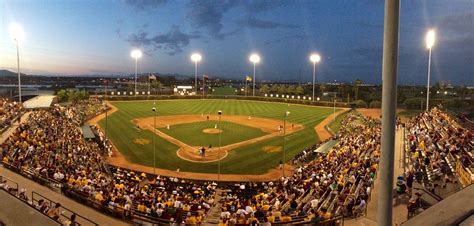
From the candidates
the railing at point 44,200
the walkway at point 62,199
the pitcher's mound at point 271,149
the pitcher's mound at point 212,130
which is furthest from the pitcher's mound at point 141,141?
the railing at point 44,200

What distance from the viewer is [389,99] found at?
364 cm

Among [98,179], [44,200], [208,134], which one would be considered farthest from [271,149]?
[44,200]

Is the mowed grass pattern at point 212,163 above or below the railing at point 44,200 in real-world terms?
below

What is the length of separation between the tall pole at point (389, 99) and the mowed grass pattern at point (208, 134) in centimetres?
3171

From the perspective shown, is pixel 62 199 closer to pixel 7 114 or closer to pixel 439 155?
pixel 439 155

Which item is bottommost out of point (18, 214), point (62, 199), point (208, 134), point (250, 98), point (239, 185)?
point (239, 185)

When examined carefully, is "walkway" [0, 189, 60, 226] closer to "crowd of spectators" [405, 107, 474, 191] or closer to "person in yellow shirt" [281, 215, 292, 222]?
"person in yellow shirt" [281, 215, 292, 222]

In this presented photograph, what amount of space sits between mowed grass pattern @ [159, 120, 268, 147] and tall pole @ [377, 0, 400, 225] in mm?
31713

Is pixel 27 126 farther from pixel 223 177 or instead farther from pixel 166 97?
pixel 166 97

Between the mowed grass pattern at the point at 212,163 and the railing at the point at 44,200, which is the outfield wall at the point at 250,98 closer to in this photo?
the mowed grass pattern at the point at 212,163

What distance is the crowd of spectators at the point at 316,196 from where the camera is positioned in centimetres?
1220

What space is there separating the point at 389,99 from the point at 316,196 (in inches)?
495

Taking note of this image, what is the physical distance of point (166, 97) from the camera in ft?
283

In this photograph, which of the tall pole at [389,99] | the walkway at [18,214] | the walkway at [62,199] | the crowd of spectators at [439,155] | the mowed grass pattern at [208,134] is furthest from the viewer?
the mowed grass pattern at [208,134]
